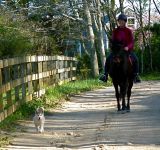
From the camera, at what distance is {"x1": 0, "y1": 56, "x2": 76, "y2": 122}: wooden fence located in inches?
460

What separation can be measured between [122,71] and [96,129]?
2.80 m

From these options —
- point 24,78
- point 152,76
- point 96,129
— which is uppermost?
point 24,78

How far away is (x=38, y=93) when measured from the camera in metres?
15.9

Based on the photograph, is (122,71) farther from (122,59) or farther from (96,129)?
(96,129)

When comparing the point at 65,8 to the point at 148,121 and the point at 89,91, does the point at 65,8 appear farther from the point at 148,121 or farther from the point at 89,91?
the point at 148,121

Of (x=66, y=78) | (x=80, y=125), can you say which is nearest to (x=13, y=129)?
(x=80, y=125)

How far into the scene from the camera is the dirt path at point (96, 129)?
916 cm

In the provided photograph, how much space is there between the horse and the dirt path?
0.50 meters

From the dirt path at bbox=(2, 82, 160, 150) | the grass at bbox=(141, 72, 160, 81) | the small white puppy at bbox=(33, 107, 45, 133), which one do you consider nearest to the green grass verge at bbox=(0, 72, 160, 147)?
the dirt path at bbox=(2, 82, 160, 150)

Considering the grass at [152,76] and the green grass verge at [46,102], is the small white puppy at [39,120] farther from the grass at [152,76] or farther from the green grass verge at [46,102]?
the grass at [152,76]

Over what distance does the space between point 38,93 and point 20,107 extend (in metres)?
2.80

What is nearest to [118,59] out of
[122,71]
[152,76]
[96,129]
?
[122,71]

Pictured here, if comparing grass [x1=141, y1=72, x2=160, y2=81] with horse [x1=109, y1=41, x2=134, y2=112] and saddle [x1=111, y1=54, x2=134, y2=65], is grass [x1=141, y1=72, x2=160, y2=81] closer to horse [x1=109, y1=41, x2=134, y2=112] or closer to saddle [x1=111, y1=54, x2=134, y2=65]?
horse [x1=109, y1=41, x2=134, y2=112]

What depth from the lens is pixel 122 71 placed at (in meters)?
13.3
